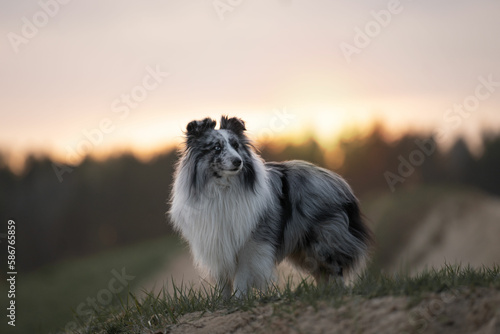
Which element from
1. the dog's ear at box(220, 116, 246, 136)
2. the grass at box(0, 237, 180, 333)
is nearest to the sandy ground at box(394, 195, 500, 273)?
the grass at box(0, 237, 180, 333)

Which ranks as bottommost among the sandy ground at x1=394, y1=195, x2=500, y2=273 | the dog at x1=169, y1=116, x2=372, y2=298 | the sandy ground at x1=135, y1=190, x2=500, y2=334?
the sandy ground at x1=394, y1=195, x2=500, y2=273

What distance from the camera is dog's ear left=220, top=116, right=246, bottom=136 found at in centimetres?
730

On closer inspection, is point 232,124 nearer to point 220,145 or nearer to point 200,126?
point 200,126

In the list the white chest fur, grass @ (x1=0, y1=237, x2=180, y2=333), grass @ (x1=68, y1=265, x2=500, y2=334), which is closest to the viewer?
grass @ (x1=68, y1=265, x2=500, y2=334)

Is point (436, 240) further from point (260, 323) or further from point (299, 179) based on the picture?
point (260, 323)

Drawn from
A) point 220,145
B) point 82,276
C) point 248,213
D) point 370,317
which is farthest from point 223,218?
point 82,276

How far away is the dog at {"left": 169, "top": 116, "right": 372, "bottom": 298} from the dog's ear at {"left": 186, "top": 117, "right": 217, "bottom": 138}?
1 centimetres

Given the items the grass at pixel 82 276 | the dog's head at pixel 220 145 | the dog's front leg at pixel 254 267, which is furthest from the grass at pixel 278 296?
the grass at pixel 82 276

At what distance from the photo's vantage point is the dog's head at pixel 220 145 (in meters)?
6.67

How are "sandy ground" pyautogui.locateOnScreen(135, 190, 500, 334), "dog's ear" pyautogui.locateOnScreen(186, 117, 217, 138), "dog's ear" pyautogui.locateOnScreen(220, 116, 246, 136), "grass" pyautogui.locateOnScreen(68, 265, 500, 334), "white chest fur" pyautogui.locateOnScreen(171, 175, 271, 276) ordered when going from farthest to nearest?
"dog's ear" pyautogui.locateOnScreen(220, 116, 246, 136) < "dog's ear" pyautogui.locateOnScreen(186, 117, 217, 138) < "white chest fur" pyautogui.locateOnScreen(171, 175, 271, 276) < "grass" pyautogui.locateOnScreen(68, 265, 500, 334) < "sandy ground" pyautogui.locateOnScreen(135, 190, 500, 334)

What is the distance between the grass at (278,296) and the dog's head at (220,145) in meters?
1.48

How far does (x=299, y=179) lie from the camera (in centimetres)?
768

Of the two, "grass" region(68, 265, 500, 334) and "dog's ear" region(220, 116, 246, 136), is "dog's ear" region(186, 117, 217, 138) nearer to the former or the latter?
"dog's ear" region(220, 116, 246, 136)

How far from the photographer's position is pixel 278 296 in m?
5.84
